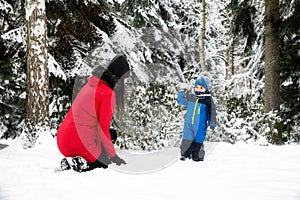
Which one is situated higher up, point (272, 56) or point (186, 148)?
point (272, 56)

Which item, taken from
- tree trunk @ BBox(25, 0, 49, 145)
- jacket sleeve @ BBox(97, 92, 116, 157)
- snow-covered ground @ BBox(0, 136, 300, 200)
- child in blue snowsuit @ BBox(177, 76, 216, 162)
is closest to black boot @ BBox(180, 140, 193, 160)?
child in blue snowsuit @ BBox(177, 76, 216, 162)

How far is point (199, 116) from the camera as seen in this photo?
4941mm

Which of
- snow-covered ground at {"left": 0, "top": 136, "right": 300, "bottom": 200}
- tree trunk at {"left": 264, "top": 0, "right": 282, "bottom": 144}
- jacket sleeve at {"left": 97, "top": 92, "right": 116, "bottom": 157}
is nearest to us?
snow-covered ground at {"left": 0, "top": 136, "right": 300, "bottom": 200}

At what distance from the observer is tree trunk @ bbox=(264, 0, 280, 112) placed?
8.51 metres

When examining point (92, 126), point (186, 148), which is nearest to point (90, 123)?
point (92, 126)

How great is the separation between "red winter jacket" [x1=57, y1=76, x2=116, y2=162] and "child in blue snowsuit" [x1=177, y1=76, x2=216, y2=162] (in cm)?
174

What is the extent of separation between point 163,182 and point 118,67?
1429 mm

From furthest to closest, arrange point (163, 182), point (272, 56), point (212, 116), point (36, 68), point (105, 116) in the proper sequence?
point (272, 56) → point (36, 68) → point (212, 116) → point (105, 116) → point (163, 182)

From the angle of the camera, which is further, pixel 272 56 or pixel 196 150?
pixel 272 56

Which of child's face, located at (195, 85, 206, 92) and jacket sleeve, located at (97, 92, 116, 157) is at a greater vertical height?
child's face, located at (195, 85, 206, 92)

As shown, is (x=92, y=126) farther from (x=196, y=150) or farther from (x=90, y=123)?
(x=196, y=150)

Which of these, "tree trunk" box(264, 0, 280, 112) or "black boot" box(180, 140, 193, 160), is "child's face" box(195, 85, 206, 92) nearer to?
"black boot" box(180, 140, 193, 160)

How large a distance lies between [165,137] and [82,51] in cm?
410

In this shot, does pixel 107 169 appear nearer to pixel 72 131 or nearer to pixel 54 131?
Result: pixel 72 131
